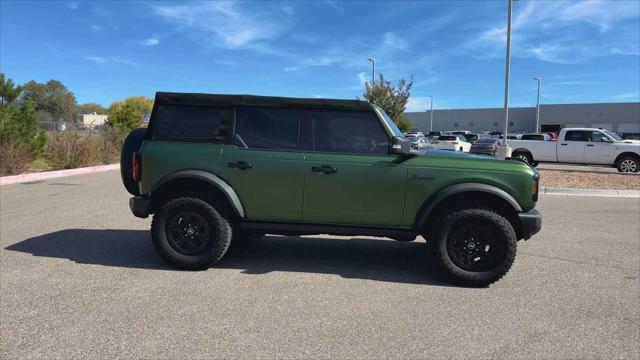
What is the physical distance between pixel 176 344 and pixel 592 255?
17.6 ft

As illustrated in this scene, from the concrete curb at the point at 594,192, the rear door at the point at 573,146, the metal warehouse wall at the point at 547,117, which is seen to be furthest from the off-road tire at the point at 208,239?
the metal warehouse wall at the point at 547,117

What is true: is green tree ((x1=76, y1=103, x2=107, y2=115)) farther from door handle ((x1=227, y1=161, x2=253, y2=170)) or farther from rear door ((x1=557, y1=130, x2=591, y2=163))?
door handle ((x1=227, y1=161, x2=253, y2=170))

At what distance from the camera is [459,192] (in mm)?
4711

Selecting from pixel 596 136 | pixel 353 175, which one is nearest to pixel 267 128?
pixel 353 175

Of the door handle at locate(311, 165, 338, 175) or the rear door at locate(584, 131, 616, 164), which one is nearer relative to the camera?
the door handle at locate(311, 165, 338, 175)

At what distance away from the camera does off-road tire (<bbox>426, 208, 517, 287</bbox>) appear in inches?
185

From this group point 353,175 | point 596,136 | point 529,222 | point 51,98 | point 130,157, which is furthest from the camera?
point 51,98

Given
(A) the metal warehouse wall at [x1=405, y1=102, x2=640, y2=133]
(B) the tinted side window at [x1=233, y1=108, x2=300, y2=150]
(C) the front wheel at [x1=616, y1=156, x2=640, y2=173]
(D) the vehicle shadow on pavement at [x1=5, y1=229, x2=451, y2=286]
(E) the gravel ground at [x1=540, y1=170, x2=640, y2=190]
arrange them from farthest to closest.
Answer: (A) the metal warehouse wall at [x1=405, y1=102, x2=640, y2=133] < (C) the front wheel at [x1=616, y1=156, x2=640, y2=173] < (E) the gravel ground at [x1=540, y1=170, x2=640, y2=190] < (D) the vehicle shadow on pavement at [x1=5, y1=229, x2=451, y2=286] < (B) the tinted side window at [x1=233, y1=108, x2=300, y2=150]

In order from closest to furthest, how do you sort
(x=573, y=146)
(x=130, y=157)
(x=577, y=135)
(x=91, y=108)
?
(x=130, y=157) < (x=573, y=146) < (x=577, y=135) < (x=91, y=108)

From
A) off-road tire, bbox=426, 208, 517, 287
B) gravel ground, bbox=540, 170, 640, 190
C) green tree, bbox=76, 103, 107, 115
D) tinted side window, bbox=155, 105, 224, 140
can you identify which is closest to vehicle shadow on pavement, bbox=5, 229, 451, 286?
off-road tire, bbox=426, 208, 517, 287

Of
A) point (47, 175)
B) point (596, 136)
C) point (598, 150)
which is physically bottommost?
point (47, 175)

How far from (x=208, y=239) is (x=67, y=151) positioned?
1497 centimetres

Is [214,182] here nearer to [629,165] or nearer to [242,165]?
[242,165]

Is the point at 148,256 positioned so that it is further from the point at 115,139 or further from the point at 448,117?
the point at 448,117
